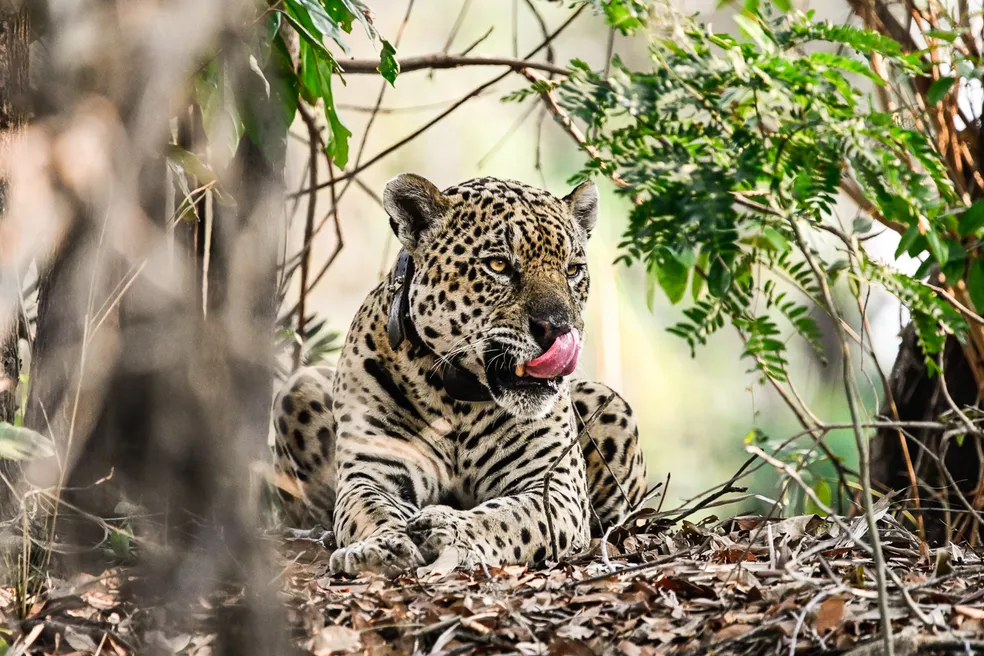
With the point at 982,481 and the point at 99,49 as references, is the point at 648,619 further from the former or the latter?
the point at 982,481

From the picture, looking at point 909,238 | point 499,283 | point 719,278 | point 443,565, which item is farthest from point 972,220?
point 443,565

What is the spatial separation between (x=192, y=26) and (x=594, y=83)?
227 centimetres

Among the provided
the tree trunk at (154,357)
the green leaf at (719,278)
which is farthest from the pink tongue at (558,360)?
the tree trunk at (154,357)

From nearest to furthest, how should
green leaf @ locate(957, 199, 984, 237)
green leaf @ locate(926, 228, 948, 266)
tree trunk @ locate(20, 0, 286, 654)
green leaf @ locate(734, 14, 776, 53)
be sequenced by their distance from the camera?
tree trunk @ locate(20, 0, 286, 654), green leaf @ locate(734, 14, 776, 53), green leaf @ locate(926, 228, 948, 266), green leaf @ locate(957, 199, 984, 237)

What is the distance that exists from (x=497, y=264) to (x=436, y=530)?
1.49 metres

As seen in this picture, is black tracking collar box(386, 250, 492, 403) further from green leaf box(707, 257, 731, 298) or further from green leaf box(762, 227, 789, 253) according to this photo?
green leaf box(762, 227, 789, 253)

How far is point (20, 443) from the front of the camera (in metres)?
3.32

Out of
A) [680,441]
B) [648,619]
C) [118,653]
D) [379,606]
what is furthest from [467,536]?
[680,441]

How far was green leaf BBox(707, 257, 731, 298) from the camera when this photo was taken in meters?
5.35

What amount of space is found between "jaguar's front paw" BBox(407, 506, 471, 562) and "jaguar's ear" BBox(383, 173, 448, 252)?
5.00 feet

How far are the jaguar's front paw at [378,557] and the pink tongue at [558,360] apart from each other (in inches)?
43.5

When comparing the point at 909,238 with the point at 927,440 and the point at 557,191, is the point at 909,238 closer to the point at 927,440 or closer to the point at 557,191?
the point at 927,440

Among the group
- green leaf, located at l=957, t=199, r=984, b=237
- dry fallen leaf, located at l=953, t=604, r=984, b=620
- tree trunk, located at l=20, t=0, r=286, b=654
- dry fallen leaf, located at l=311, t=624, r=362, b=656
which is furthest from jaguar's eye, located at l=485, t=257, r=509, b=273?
dry fallen leaf, located at l=953, t=604, r=984, b=620

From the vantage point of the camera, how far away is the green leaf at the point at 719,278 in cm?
535
